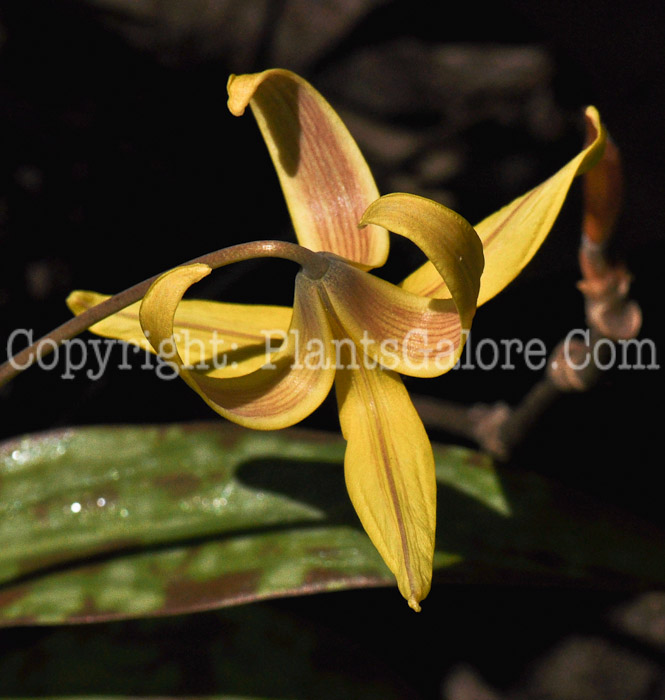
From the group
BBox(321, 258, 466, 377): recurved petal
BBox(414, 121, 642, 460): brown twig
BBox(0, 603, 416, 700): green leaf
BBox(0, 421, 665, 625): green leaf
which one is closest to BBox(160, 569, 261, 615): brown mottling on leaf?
BBox(0, 421, 665, 625): green leaf

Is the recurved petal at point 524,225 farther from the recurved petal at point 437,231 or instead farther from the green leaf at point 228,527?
the green leaf at point 228,527

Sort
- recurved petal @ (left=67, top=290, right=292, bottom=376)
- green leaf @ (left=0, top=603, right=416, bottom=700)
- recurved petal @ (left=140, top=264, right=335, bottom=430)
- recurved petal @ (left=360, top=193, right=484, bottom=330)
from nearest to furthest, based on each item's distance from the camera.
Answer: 1. recurved petal @ (left=360, top=193, right=484, bottom=330)
2. recurved petal @ (left=140, top=264, right=335, bottom=430)
3. recurved petal @ (left=67, top=290, right=292, bottom=376)
4. green leaf @ (left=0, top=603, right=416, bottom=700)

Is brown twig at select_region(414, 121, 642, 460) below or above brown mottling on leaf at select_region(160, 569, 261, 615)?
above

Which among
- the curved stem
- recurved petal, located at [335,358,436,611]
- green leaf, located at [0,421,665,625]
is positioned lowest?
green leaf, located at [0,421,665,625]

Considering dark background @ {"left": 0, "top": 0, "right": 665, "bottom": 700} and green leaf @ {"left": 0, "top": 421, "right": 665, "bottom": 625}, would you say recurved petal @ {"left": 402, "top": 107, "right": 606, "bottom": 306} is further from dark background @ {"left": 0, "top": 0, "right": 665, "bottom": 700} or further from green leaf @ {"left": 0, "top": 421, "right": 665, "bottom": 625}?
dark background @ {"left": 0, "top": 0, "right": 665, "bottom": 700}

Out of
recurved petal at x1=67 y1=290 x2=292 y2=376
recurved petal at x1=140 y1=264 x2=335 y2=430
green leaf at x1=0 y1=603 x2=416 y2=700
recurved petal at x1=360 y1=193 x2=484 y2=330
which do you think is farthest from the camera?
green leaf at x1=0 y1=603 x2=416 y2=700

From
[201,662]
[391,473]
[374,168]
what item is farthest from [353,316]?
[374,168]

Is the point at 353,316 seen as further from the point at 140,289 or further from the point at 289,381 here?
the point at 140,289

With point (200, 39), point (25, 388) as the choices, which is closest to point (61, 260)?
point (25, 388)
